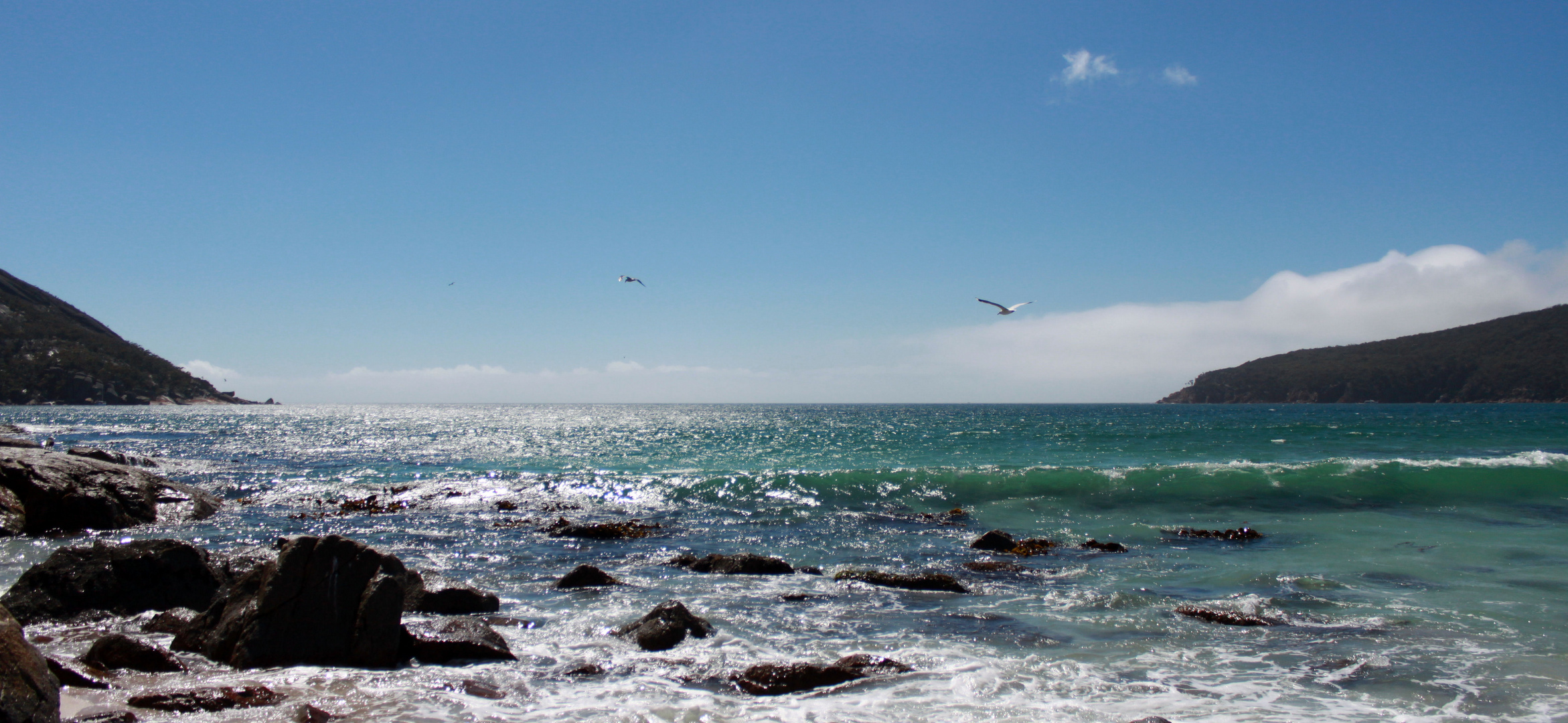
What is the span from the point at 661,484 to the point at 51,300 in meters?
210

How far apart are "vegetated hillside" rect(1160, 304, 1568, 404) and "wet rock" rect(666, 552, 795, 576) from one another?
6646 inches

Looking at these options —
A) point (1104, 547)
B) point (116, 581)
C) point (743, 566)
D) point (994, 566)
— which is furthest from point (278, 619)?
point (1104, 547)

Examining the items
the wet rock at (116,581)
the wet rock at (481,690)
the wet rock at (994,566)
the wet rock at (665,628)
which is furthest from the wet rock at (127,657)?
the wet rock at (994,566)

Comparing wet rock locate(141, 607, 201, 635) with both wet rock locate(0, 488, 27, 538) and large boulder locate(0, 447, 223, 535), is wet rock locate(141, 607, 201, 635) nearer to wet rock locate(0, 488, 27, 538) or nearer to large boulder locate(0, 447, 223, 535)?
wet rock locate(0, 488, 27, 538)

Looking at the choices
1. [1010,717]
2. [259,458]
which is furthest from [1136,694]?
[259,458]

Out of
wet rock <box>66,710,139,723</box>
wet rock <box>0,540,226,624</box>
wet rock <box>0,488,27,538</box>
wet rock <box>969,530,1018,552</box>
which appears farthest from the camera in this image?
wet rock <box>0,488,27,538</box>

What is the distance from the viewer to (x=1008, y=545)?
17516 millimetres

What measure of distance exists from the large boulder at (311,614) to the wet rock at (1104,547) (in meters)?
14.4

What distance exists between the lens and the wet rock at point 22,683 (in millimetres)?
5578

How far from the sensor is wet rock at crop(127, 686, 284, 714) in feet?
23.8

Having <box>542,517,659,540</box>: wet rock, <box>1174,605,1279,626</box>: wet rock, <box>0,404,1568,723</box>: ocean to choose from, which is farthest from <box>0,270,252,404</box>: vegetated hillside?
<box>1174,605,1279,626</box>: wet rock

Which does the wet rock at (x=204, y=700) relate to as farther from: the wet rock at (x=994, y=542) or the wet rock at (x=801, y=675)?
the wet rock at (x=994, y=542)

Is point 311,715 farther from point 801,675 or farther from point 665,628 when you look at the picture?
point 801,675

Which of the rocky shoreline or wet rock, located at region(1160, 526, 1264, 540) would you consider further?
wet rock, located at region(1160, 526, 1264, 540)
